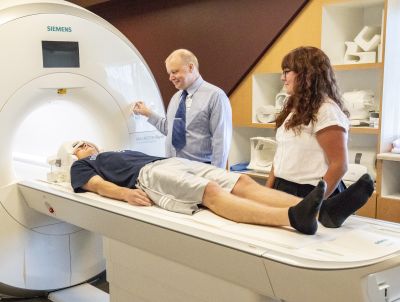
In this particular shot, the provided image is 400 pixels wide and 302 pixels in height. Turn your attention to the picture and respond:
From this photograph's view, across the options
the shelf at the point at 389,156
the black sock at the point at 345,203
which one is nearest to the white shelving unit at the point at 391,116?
the shelf at the point at 389,156

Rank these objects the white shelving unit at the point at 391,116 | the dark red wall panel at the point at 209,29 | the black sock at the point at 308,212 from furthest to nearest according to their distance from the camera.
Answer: the dark red wall panel at the point at 209,29 → the white shelving unit at the point at 391,116 → the black sock at the point at 308,212

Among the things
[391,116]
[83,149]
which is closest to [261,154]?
[391,116]

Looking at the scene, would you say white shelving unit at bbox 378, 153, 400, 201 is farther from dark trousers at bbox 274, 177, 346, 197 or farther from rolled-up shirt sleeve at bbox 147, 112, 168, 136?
rolled-up shirt sleeve at bbox 147, 112, 168, 136

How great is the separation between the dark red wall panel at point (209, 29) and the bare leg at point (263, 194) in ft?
4.80

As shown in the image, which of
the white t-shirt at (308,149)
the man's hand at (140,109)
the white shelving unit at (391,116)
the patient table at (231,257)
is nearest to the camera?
the patient table at (231,257)

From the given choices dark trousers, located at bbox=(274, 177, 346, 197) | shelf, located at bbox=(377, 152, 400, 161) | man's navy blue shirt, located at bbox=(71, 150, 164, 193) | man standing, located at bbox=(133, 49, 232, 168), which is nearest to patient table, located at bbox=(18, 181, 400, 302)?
man's navy blue shirt, located at bbox=(71, 150, 164, 193)

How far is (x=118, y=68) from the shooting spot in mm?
2766

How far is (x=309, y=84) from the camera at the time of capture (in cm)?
182

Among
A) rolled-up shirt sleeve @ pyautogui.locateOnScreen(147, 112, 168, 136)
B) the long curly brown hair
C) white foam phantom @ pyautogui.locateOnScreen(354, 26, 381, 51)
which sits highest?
white foam phantom @ pyautogui.locateOnScreen(354, 26, 381, 51)

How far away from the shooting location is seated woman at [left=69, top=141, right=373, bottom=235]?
1.47 m

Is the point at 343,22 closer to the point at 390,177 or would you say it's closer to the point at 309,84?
Result: the point at 390,177

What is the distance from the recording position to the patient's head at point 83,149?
254 cm

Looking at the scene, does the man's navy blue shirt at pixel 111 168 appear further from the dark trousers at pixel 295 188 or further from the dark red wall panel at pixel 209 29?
the dark red wall panel at pixel 209 29

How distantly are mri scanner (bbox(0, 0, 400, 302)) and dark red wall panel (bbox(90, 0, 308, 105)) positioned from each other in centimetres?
82
